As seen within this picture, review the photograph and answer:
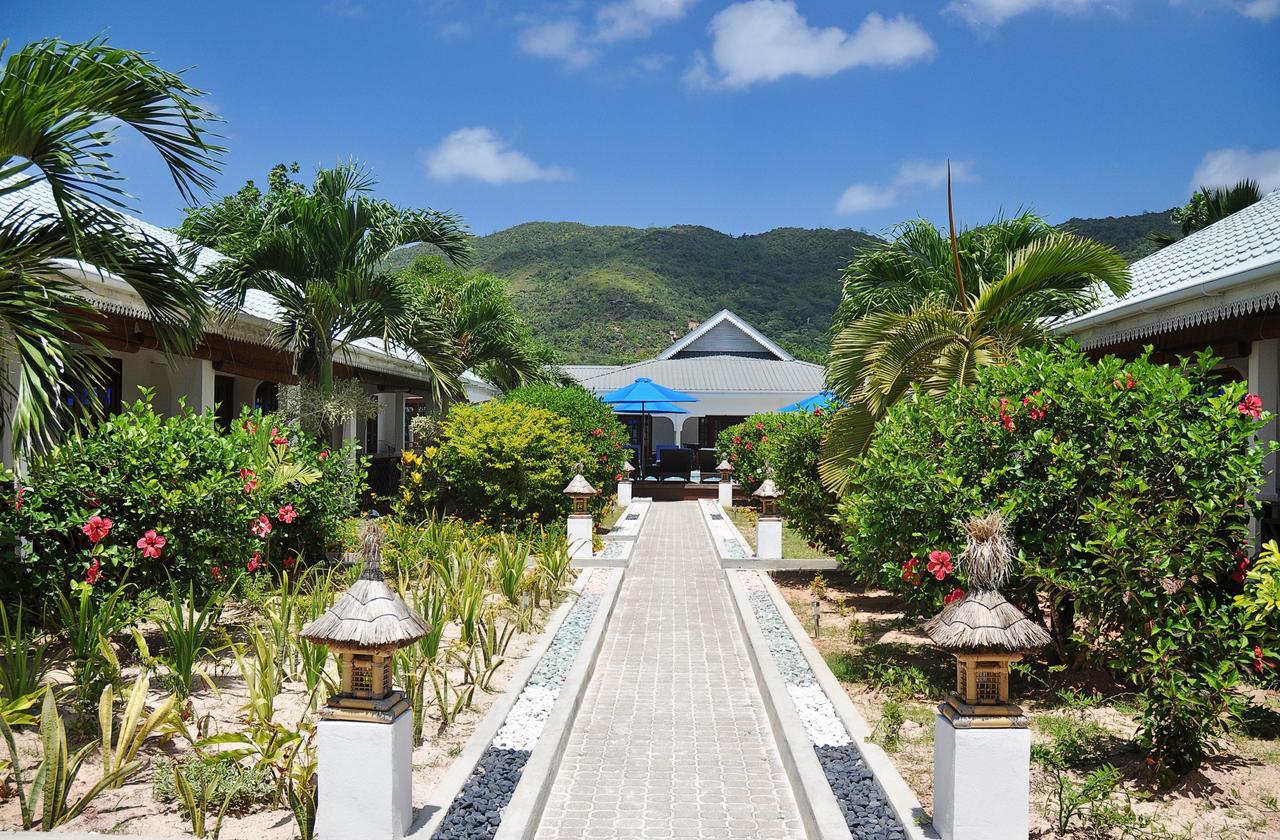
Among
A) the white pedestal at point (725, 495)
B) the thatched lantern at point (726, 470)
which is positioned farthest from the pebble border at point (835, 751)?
the thatched lantern at point (726, 470)

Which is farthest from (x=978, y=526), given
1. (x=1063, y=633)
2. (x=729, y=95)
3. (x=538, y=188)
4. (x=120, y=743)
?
(x=538, y=188)

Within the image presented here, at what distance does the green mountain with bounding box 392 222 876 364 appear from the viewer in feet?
187

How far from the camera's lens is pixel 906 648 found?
7.50 meters

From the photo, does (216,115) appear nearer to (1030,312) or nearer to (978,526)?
(978,526)

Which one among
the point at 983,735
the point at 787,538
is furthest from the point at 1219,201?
the point at 983,735

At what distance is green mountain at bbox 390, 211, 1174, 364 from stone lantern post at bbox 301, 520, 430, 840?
151 ft

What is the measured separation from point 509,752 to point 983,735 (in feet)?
8.88

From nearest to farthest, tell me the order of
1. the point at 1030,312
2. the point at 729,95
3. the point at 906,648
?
the point at 906,648, the point at 1030,312, the point at 729,95

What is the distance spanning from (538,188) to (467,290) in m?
35.4

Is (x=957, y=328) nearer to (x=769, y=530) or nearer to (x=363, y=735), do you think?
(x=769, y=530)

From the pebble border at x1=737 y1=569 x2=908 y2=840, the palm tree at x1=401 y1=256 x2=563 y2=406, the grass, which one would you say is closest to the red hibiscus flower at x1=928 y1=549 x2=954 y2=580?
the pebble border at x1=737 y1=569 x2=908 y2=840

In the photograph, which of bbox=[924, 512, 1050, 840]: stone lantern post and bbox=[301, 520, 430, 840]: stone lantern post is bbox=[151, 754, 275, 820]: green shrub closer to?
bbox=[301, 520, 430, 840]: stone lantern post

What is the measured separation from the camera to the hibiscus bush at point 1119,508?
4.61 meters

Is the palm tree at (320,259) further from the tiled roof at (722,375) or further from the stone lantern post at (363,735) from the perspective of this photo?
the tiled roof at (722,375)
